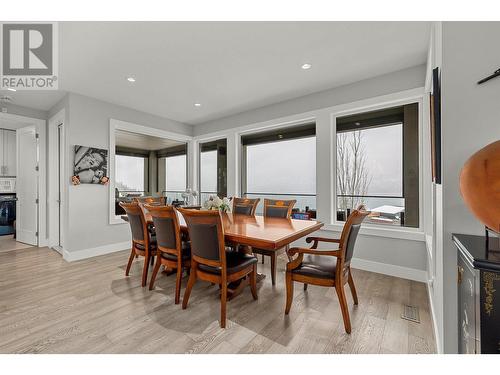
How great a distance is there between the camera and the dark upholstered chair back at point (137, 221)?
2.64 meters

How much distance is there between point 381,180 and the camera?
3.41m

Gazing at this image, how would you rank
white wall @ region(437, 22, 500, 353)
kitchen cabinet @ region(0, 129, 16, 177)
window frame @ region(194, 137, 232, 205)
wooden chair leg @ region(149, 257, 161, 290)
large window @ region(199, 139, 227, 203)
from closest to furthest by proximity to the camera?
white wall @ region(437, 22, 500, 353) → wooden chair leg @ region(149, 257, 161, 290) → window frame @ region(194, 137, 232, 205) → kitchen cabinet @ region(0, 129, 16, 177) → large window @ region(199, 139, 227, 203)

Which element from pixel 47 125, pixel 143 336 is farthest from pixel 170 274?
pixel 47 125

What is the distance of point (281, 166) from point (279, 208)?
72.5 inches

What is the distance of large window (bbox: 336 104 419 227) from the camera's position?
10.0 ft

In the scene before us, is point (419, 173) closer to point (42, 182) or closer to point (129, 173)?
point (129, 173)

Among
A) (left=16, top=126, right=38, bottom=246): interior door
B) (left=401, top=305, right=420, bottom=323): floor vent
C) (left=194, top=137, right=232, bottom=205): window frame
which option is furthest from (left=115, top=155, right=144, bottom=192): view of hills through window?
(left=401, top=305, right=420, bottom=323): floor vent

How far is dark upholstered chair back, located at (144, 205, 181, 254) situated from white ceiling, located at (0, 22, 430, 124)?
177cm

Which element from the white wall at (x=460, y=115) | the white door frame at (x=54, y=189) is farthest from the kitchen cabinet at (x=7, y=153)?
the white wall at (x=460, y=115)

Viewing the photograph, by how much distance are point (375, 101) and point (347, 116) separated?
46cm

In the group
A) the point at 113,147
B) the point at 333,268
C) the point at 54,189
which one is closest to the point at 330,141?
the point at 333,268

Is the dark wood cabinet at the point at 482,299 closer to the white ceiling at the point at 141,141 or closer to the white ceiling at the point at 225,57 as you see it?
the white ceiling at the point at 225,57

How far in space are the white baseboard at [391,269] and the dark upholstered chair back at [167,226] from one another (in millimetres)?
2602

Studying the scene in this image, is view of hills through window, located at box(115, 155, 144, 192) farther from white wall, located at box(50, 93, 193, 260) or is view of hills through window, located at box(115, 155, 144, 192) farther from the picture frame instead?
white wall, located at box(50, 93, 193, 260)
